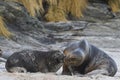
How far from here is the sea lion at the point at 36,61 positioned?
7055 millimetres

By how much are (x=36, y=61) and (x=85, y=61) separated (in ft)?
2.28

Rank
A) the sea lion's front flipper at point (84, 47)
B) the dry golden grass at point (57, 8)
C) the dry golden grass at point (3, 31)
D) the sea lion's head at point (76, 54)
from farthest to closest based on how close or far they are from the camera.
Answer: the dry golden grass at point (57, 8) → the dry golden grass at point (3, 31) → the sea lion's front flipper at point (84, 47) → the sea lion's head at point (76, 54)

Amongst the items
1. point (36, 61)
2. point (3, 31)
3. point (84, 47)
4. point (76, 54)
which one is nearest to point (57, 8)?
point (3, 31)

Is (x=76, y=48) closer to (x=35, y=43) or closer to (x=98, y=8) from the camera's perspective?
(x=35, y=43)

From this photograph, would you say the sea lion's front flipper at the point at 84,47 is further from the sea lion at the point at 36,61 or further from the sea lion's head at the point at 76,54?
the sea lion at the point at 36,61

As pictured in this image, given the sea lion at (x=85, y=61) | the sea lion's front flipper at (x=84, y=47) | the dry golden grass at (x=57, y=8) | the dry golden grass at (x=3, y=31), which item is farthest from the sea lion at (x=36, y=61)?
the dry golden grass at (x=57, y=8)

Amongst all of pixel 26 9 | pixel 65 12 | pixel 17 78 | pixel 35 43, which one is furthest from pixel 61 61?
pixel 65 12

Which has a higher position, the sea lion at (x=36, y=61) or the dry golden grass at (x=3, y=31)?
the sea lion at (x=36, y=61)

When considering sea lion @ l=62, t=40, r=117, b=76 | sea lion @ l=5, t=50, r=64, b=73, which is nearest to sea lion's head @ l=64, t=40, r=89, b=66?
sea lion @ l=62, t=40, r=117, b=76

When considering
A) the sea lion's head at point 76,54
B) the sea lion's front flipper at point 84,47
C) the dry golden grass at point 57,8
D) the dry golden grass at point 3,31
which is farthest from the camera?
the dry golden grass at point 57,8

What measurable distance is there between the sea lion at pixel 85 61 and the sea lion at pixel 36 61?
0.22 metres

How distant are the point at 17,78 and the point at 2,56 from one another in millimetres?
4206

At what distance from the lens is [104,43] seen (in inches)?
523

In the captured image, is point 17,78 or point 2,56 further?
point 2,56
